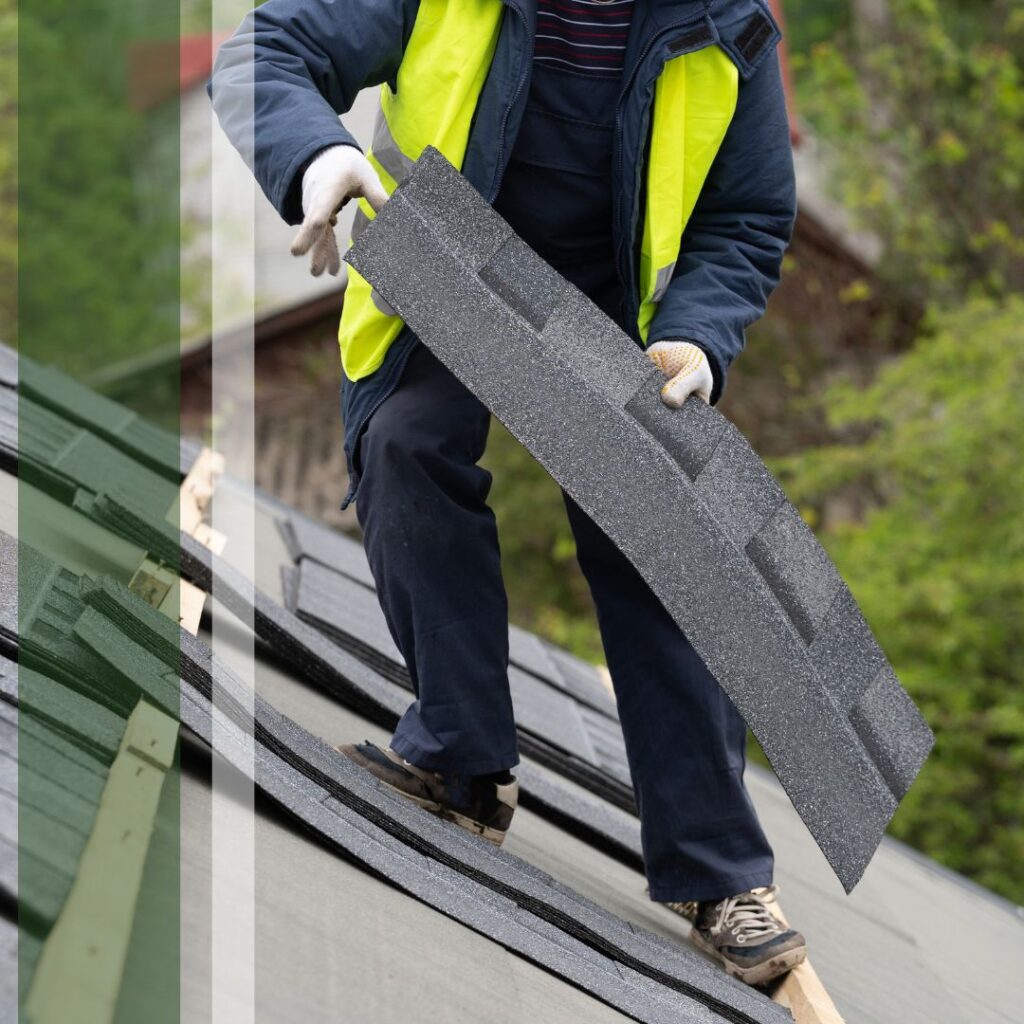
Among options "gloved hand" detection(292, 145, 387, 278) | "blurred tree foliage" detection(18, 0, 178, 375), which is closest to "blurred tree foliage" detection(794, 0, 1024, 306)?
"gloved hand" detection(292, 145, 387, 278)

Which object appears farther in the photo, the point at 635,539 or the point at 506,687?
the point at 506,687

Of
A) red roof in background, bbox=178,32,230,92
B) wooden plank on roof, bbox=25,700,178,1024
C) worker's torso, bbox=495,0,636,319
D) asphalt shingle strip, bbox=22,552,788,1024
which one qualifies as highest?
red roof in background, bbox=178,32,230,92

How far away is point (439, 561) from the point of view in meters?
2.40

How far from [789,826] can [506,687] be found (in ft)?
7.34

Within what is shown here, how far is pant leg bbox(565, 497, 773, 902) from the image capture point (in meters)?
2.55

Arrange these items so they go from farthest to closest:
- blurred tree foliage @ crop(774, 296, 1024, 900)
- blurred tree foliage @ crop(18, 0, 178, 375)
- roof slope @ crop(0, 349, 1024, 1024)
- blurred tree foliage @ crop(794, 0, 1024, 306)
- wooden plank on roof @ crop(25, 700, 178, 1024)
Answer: blurred tree foliage @ crop(18, 0, 178, 375) < blurred tree foliage @ crop(794, 0, 1024, 306) < blurred tree foliage @ crop(774, 296, 1024, 900) < roof slope @ crop(0, 349, 1024, 1024) < wooden plank on roof @ crop(25, 700, 178, 1024)

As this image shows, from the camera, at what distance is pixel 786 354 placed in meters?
13.9

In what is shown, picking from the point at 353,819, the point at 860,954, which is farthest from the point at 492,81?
the point at 860,954

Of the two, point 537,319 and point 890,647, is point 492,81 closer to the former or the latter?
point 537,319

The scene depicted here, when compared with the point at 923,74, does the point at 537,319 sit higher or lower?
lower

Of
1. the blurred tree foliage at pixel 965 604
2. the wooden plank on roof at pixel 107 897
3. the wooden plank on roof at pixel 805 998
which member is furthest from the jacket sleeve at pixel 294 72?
the blurred tree foliage at pixel 965 604

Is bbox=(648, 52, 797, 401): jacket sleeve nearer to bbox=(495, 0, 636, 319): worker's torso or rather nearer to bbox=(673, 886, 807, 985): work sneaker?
bbox=(495, 0, 636, 319): worker's torso

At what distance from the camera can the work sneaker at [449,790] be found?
248 cm

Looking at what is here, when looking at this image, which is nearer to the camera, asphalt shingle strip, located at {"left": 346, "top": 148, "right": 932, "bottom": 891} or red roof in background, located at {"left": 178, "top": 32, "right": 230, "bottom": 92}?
asphalt shingle strip, located at {"left": 346, "top": 148, "right": 932, "bottom": 891}
